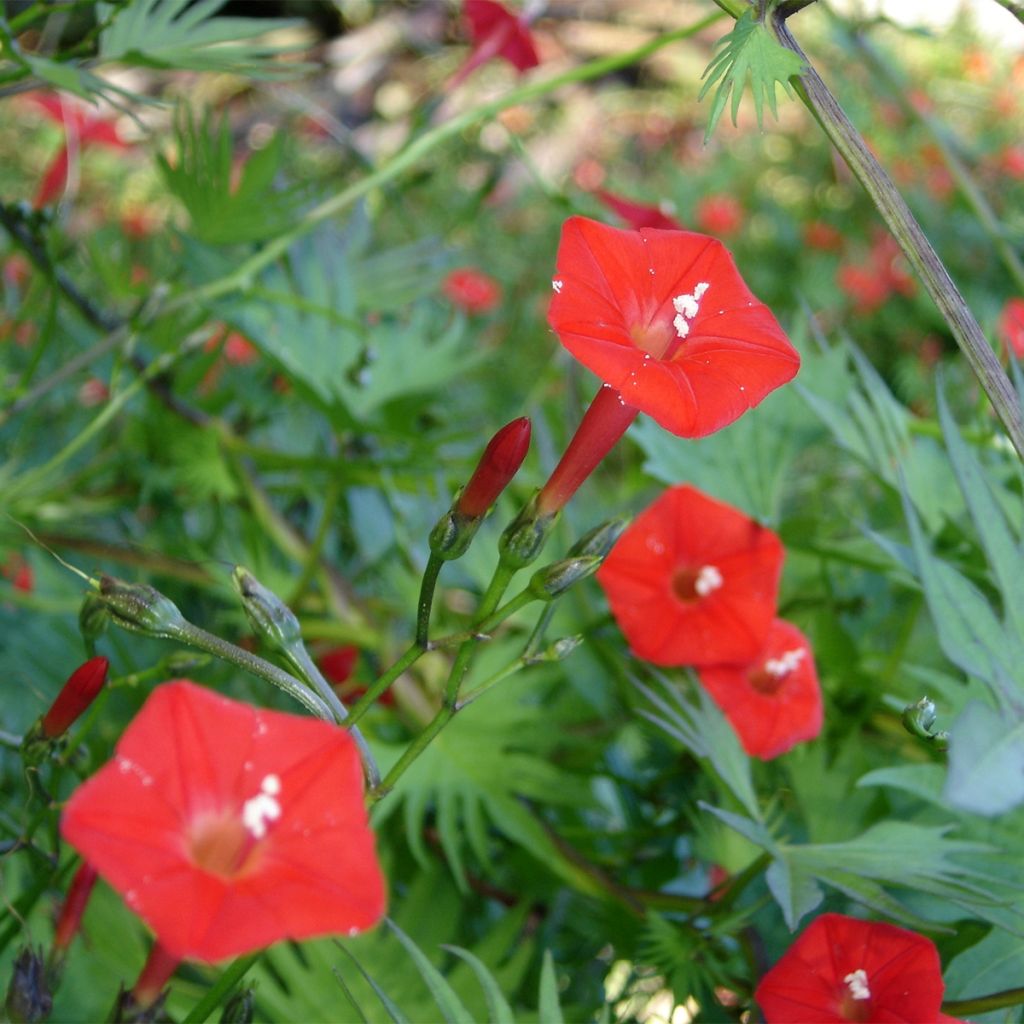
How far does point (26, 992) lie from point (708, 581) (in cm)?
31

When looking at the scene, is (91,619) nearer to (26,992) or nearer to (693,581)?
(26,992)

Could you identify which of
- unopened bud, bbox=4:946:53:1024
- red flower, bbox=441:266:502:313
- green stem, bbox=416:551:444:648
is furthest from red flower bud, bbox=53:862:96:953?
red flower, bbox=441:266:502:313

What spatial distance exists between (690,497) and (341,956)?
0.83ft

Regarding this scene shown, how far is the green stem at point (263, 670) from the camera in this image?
315 millimetres

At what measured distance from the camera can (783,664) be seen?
0.48 metres

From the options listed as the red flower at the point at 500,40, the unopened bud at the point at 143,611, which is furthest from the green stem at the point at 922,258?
the red flower at the point at 500,40

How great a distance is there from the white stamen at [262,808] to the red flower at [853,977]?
0.62ft

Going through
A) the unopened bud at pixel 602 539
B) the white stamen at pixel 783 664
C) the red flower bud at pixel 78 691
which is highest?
the unopened bud at pixel 602 539

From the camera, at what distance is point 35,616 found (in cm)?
69

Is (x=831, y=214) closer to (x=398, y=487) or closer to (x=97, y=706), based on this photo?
(x=398, y=487)

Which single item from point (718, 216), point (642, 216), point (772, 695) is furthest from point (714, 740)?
point (718, 216)

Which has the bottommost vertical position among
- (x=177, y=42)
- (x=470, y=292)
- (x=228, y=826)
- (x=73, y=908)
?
(x=470, y=292)

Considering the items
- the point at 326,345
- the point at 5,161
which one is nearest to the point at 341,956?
the point at 326,345

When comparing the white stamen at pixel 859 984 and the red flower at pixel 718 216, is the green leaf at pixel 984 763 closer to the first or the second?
the white stamen at pixel 859 984
